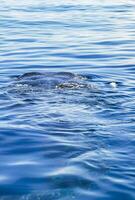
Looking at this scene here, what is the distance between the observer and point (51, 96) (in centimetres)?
951

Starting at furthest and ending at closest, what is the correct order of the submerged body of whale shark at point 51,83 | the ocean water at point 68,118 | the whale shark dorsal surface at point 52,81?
the whale shark dorsal surface at point 52,81 → the submerged body of whale shark at point 51,83 → the ocean water at point 68,118

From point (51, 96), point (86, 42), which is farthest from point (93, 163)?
point (86, 42)

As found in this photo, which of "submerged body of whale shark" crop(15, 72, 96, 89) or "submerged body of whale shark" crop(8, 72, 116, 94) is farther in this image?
"submerged body of whale shark" crop(15, 72, 96, 89)

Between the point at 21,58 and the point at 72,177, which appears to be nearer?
the point at 72,177

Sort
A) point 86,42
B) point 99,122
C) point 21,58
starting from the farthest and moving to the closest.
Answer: point 86,42, point 21,58, point 99,122

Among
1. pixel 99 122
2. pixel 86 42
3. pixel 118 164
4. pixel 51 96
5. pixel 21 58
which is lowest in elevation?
pixel 118 164

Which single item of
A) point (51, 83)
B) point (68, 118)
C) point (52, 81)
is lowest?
point (68, 118)

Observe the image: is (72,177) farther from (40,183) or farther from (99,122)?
(99,122)

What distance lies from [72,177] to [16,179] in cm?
62

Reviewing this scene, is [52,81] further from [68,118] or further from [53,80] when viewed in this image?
[68,118]

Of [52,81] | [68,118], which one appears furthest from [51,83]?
[68,118]

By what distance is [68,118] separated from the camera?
822cm

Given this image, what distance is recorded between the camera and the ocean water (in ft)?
19.2

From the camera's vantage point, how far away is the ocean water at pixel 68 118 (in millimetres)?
5867
